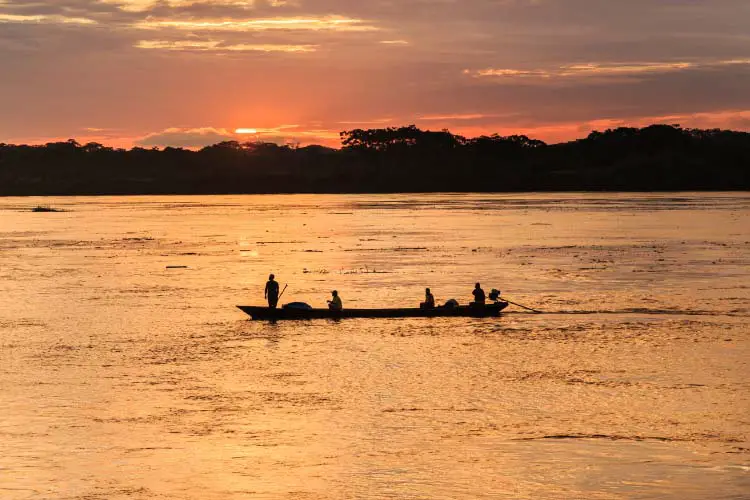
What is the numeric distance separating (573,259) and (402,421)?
4958 cm

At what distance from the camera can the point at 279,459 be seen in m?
21.5

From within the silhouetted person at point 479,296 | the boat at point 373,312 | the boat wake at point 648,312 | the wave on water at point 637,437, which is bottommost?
the wave on water at point 637,437

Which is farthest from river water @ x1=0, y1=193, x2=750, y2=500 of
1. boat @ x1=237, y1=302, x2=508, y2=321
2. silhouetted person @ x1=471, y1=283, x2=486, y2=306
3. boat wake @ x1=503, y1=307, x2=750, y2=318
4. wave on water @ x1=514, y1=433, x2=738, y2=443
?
silhouetted person @ x1=471, y1=283, x2=486, y2=306

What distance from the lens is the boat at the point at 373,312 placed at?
4097 cm

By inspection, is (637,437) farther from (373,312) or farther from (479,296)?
(373,312)

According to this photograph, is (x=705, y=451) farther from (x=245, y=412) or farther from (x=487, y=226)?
(x=487, y=226)

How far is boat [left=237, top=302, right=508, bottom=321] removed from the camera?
4097 centimetres

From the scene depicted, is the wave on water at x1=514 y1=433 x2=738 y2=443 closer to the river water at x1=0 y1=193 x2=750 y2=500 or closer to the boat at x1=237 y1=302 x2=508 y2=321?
the river water at x1=0 y1=193 x2=750 y2=500

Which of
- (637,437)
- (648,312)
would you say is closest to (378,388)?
(637,437)

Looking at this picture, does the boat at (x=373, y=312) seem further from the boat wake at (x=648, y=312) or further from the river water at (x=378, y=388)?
the boat wake at (x=648, y=312)

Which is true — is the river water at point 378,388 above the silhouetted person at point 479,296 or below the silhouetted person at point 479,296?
below

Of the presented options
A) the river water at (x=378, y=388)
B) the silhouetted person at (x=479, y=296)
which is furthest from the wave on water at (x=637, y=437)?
the silhouetted person at (x=479, y=296)

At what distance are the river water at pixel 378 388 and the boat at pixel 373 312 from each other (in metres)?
0.44

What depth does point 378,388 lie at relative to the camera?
28516mm
